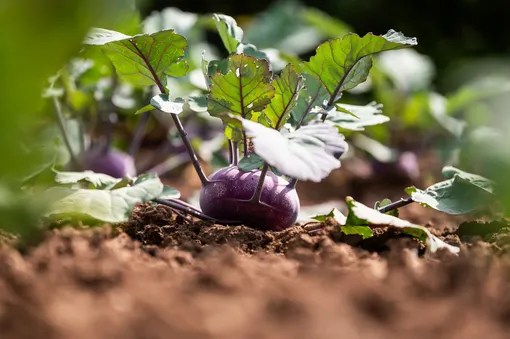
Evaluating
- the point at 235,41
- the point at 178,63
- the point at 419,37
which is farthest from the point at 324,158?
the point at 419,37

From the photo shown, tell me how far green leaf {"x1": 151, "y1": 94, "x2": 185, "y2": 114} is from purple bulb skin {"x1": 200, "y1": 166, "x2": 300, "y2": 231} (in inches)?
5.8

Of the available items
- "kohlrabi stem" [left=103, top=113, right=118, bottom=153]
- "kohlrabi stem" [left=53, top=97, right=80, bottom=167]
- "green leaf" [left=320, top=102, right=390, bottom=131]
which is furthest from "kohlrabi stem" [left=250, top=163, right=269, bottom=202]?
"kohlrabi stem" [left=103, top=113, right=118, bottom=153]

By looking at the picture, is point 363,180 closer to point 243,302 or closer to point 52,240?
point 52,240

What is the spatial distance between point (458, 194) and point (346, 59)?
0.31 m

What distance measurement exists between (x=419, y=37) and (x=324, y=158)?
10.9 ft

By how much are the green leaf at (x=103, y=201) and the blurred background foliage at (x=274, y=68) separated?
0.10 meters

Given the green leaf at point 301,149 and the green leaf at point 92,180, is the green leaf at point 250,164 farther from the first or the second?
the green leaf at point 92,180

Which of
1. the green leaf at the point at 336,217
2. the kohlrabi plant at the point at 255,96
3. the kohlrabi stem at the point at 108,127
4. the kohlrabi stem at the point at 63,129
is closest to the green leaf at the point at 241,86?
the kohlrabi plant at the point at 255,96

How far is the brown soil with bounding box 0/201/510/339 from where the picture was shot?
1.73ft

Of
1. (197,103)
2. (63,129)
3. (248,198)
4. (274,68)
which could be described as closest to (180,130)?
(197,103)

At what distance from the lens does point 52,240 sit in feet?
2.75

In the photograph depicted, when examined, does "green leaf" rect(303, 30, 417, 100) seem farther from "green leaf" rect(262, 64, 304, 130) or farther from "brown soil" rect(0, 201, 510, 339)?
"brown soil" rect(0, 201, 510, 339)

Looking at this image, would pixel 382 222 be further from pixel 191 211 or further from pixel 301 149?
pixel 191 211

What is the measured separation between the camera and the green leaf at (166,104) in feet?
3.44
